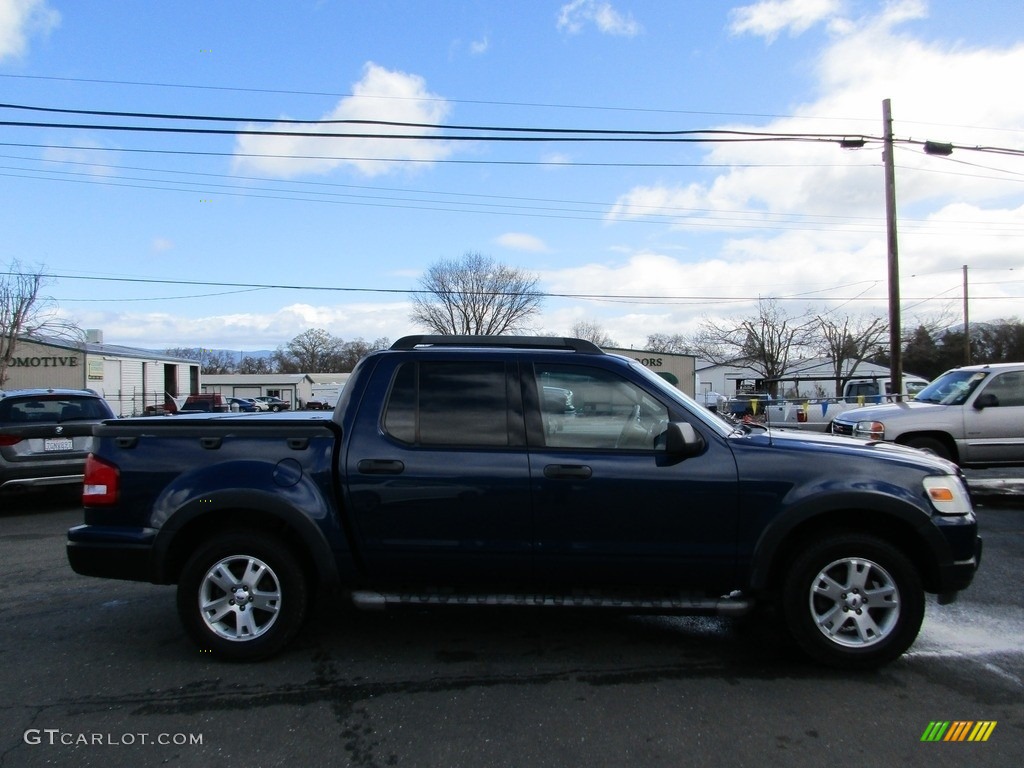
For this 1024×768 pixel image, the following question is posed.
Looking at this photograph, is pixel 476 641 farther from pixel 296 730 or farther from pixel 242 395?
pixel 242 395

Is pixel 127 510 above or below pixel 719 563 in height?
above

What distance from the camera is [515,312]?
60156 millimetres

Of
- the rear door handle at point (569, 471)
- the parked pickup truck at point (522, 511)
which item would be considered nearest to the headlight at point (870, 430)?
the parked pickup truck at point (522, 511)

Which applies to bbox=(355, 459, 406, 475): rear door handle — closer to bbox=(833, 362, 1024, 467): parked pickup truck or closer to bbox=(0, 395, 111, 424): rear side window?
bbox=(0, 395, 111, 424): rear side window

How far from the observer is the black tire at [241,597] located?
3865 mm

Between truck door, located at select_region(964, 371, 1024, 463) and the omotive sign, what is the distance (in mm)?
44961

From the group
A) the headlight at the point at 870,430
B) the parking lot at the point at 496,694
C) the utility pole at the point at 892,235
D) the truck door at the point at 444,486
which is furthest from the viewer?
the utility pole at the point at 892,235

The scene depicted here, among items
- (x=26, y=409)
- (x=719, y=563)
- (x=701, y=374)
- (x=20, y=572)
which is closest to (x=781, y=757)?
(x=719, y=563)

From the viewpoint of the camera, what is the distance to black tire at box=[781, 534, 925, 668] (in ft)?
12.1

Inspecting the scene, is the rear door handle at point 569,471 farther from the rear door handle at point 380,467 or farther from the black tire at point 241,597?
the black tire at point 241,597

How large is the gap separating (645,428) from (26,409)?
8405 millimetres

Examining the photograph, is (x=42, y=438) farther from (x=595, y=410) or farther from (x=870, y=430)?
(x=870, y=430)

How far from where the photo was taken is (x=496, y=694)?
11.5 feet

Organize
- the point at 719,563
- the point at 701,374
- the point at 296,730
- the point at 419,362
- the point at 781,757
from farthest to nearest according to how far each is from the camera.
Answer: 1. the point at 701,374
2. the point at 419,362
3. the point at 719,563
4. the point at 296,730
5. the point at 781,757
